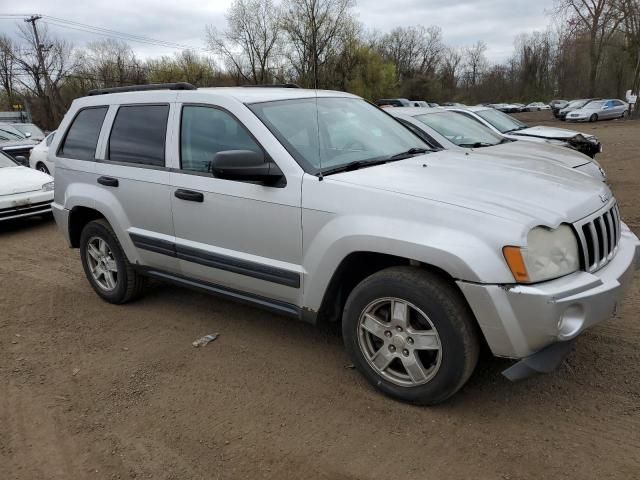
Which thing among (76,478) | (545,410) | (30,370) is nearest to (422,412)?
(545,410)

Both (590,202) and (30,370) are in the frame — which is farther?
(30,370)

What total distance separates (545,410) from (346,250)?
143cm

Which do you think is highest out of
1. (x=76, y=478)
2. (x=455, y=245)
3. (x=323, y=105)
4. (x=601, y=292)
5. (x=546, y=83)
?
(x=546, y=83)

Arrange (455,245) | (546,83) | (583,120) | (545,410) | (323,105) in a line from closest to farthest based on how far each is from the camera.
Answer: (455,245)
(545,410)
(323,105)
(583,120)
(546,83)

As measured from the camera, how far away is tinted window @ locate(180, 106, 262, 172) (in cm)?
365

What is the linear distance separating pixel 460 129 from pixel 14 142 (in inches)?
468

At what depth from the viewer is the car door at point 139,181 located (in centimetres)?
410

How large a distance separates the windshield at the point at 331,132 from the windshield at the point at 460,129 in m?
3.68

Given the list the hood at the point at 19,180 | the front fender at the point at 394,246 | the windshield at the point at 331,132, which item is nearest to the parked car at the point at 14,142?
the hood at the point at 19,180

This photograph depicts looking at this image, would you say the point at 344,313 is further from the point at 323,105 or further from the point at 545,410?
the point at 323,105

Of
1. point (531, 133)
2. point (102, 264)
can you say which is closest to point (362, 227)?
point (102, 264)

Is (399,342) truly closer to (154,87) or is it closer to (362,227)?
(362,227)

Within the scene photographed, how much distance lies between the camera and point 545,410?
3.01 meters

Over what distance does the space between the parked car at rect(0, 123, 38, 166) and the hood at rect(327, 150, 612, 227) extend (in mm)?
12691
